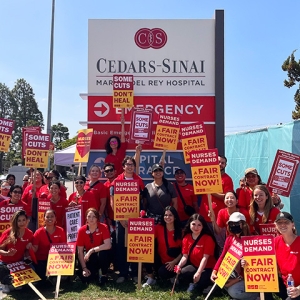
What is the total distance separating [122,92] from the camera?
720 centimetres

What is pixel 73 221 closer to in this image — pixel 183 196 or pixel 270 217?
pixel 183 196

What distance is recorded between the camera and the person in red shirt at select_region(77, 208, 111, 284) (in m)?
5.52

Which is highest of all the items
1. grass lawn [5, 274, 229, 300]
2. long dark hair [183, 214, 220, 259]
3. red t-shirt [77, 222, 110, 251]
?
long dark hair [183, 214, 220, 259]

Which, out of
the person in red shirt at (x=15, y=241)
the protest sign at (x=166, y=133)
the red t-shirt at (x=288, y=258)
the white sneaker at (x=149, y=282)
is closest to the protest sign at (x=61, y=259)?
the person in red shirt at (x=15, y=241)

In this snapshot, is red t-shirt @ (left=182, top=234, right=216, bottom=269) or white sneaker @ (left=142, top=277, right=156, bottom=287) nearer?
red t-shirt @ (left=182, top=234, right=216, bottom=269)

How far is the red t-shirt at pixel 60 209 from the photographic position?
6.14 m

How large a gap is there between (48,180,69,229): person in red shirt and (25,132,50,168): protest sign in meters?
0.63

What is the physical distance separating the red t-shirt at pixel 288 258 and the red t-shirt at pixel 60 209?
3398 millimetres

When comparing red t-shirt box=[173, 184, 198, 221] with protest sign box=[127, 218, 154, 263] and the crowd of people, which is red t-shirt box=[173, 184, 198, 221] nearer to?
the crowd of people

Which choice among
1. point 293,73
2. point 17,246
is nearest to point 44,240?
point 17,246

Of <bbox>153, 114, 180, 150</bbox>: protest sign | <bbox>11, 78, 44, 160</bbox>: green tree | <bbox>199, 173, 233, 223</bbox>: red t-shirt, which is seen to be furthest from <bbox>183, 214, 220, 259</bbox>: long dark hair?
<bbox>11, 78, 44, 160</bbox>: green tree

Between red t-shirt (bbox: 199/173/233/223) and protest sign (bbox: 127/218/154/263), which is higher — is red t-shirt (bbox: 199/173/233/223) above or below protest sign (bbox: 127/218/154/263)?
above

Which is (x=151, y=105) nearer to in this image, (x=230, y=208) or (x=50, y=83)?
(x=230, y=208)

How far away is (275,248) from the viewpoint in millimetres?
4332
